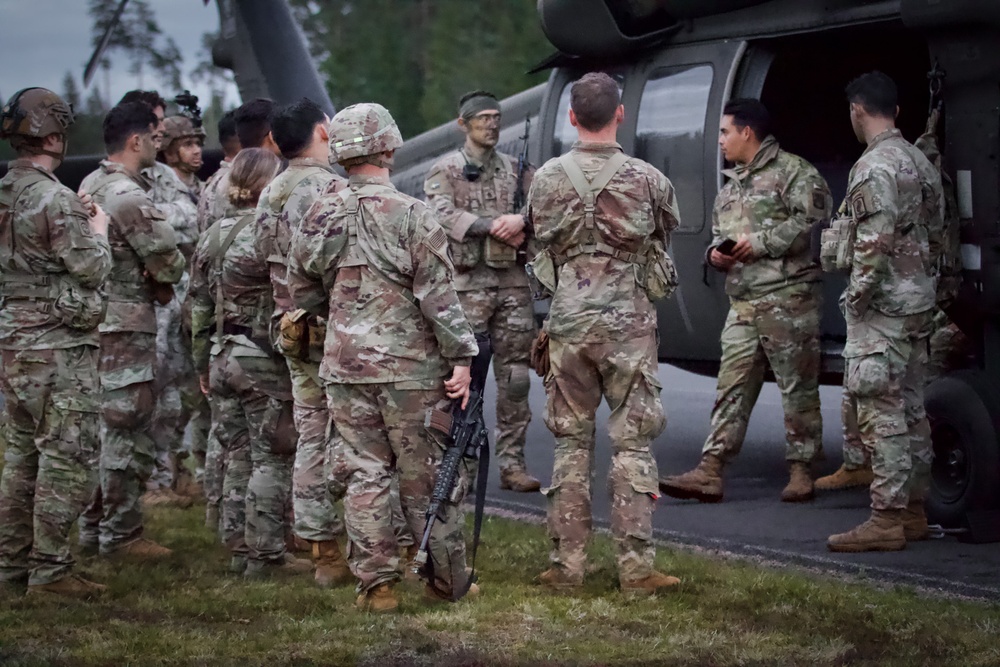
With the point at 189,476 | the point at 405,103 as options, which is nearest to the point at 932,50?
the point at 189,476

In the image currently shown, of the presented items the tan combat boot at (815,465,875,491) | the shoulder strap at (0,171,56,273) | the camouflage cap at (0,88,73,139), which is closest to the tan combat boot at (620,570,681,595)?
the tan combat boot at (815,465,875,491)

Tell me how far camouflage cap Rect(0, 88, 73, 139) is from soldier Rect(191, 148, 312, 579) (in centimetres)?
87

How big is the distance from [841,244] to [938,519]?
1.51 metres

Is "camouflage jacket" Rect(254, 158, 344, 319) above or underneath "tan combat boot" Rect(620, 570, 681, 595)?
above

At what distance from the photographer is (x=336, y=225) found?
5.84 m

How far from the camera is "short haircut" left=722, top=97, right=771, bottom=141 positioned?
8125 mm

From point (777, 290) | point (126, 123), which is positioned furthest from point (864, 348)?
point (126, 123)

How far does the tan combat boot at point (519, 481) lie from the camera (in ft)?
28.8

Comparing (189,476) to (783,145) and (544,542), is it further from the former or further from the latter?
(783,145)

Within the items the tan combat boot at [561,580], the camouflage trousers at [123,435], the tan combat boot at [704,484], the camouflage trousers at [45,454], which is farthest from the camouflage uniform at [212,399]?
the tan combat boot at [704,484]

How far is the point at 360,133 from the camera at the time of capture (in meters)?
5.84

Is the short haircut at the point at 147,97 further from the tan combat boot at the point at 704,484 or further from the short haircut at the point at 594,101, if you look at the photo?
the tan combat boot at the point at 704,484

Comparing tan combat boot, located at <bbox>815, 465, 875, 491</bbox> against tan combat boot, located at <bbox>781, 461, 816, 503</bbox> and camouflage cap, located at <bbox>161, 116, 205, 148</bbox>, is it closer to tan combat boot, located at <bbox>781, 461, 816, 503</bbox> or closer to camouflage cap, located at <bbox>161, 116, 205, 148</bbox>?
tan combat boot, located at <bbox>781, 461, 816, 503</bbox>

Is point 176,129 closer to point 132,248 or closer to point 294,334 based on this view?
point 132,248
